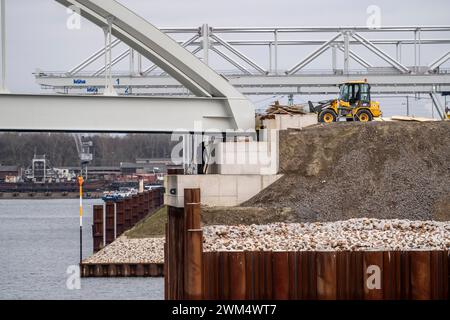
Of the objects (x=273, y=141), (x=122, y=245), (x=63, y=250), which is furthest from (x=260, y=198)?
(x=63, y=250)

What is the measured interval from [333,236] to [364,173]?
10.4m

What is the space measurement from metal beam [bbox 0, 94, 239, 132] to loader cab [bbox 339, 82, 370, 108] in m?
17.4

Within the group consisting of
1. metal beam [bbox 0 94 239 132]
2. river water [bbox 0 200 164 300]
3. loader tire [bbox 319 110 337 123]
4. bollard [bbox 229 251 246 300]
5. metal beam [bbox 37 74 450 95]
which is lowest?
river water [bbox 0 200 164 300]

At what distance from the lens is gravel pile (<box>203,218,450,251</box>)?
28.2m

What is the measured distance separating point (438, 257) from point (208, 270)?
4908 millimetres

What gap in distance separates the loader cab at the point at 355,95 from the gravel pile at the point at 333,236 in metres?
20.1

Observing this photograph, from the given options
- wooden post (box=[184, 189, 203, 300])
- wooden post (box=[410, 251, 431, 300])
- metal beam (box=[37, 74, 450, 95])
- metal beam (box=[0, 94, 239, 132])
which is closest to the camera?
wooden post (box=[410, 251, 431, 300])

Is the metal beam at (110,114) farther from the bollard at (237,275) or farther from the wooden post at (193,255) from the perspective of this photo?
the bollard at (237,275)

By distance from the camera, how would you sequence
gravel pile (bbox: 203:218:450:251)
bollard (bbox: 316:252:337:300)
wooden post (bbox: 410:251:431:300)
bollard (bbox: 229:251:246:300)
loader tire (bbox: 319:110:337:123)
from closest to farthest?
wooden post (bbox: 410:251:431:300), bollard (bbox: 316:252:337:300), bollard (bbox: 229:251:246:300), gravel pile (bbox: 203:218:450:251), loader tire (bbox: 319:110:337:123)

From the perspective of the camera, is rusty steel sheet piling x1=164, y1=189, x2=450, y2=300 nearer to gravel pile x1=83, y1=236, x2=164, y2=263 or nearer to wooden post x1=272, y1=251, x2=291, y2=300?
wooden post x1=272, y1=251, x2=291, y2=300

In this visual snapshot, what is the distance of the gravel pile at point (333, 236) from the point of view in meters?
28.2

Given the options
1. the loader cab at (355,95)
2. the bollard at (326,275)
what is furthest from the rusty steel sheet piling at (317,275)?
the loader cab at (355,95)

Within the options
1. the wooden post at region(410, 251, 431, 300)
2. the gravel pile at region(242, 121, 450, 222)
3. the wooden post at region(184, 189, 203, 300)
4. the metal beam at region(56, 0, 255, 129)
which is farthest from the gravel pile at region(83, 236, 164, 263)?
the wooden post at region(410, 251, 431, 300)
